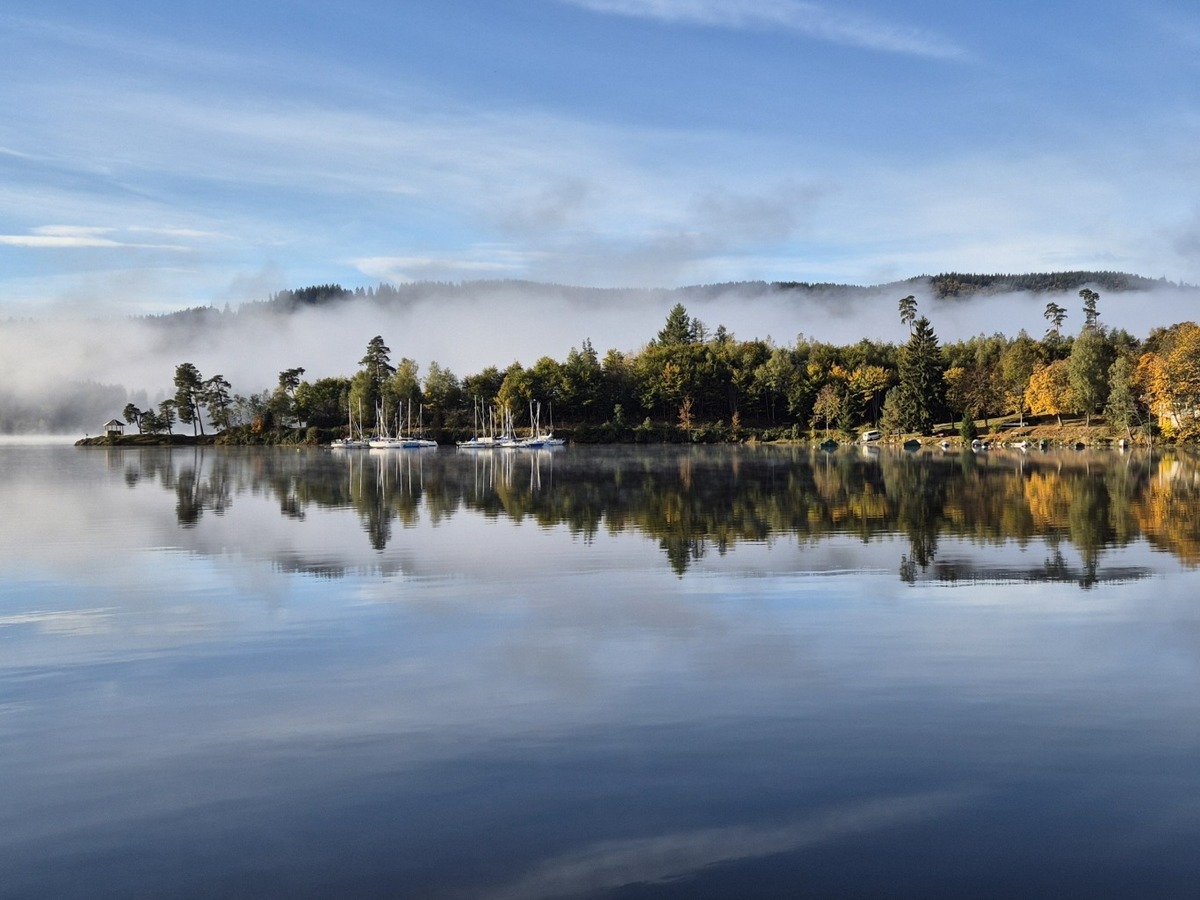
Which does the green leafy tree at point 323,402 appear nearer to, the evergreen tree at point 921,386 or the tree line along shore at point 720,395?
the tree line along shore at point 720,395

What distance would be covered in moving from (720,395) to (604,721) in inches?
5391

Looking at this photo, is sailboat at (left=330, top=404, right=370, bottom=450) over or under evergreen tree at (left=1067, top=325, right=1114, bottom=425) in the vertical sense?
under

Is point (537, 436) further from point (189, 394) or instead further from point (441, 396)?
point (189, 394)

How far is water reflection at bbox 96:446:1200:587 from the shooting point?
23.5m


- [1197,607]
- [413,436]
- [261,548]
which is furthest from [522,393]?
[1197,607]

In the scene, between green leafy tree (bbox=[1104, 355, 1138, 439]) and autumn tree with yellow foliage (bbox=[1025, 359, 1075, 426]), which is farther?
autumn tree with yellow foliage (bbox=[1025, 359, 1075, 426])

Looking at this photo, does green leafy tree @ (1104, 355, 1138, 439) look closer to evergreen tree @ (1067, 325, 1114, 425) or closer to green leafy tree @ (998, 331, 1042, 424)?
evergreen tree @ (1067, 325, 1114, 425)

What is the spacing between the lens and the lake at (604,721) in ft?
23.2

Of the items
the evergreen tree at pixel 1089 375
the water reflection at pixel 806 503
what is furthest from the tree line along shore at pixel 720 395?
the water reflection at pixel 806 503

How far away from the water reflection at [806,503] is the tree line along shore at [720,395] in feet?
171

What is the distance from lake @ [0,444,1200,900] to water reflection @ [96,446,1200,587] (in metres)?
0.54

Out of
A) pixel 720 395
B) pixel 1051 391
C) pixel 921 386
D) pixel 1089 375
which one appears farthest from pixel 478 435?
pixel 1089 375

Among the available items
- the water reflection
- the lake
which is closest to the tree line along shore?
the water reflection

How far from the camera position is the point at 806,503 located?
3519cm
